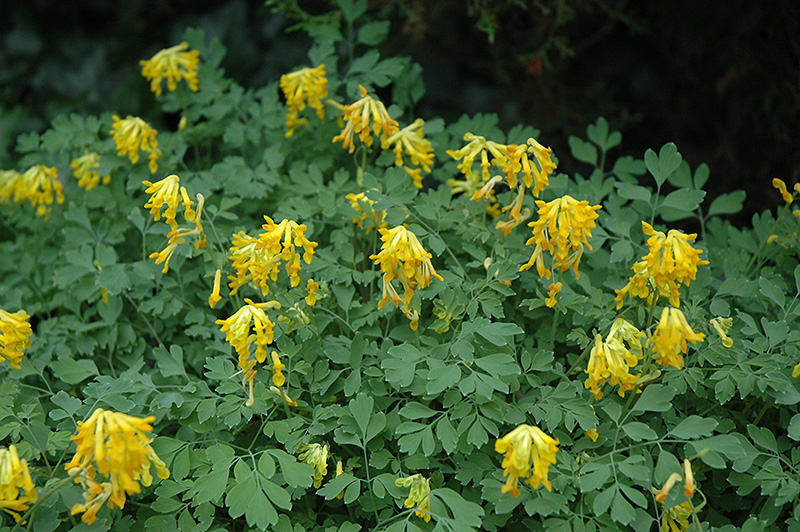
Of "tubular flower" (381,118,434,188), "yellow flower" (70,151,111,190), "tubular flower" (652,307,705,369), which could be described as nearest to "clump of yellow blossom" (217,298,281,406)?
"tubular flower" (381,118,434,188)

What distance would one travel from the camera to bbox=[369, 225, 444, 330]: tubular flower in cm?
132

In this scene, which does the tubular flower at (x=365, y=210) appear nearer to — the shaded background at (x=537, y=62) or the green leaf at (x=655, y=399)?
the green leaf at (x=655, y=399)

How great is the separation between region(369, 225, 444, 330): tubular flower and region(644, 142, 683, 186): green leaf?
2.13ft

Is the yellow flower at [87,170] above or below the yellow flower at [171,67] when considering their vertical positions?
below

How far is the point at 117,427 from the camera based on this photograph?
44.2 inches

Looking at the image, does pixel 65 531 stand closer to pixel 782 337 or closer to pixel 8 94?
pixel 782 337

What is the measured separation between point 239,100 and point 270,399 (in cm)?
108

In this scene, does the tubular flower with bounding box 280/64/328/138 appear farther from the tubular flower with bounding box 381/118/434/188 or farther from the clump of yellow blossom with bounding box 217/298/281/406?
the clump of yellow blossom with bounding box 217/298/281/406

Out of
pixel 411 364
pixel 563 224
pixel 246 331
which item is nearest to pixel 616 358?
pixel 563 224

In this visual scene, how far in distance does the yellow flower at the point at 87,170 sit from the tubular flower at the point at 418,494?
1313mm

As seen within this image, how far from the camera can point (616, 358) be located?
1299 millimetres

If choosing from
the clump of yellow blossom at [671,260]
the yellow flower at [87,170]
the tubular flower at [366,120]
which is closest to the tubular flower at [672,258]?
the clump of yellow blossom at [671,260]

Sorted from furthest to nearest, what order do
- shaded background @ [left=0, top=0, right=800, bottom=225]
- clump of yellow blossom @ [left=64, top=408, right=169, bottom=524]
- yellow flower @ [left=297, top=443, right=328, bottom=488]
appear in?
shaded background @ [left=0, top=0, right=800, bottom=225] → yellow flower @ [left=297, top=443, right=328, bottom=488] → clump of yellow blossom @ [left=64, top=408, right=169, bottom=524]

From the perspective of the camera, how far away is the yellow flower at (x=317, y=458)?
136 cm
